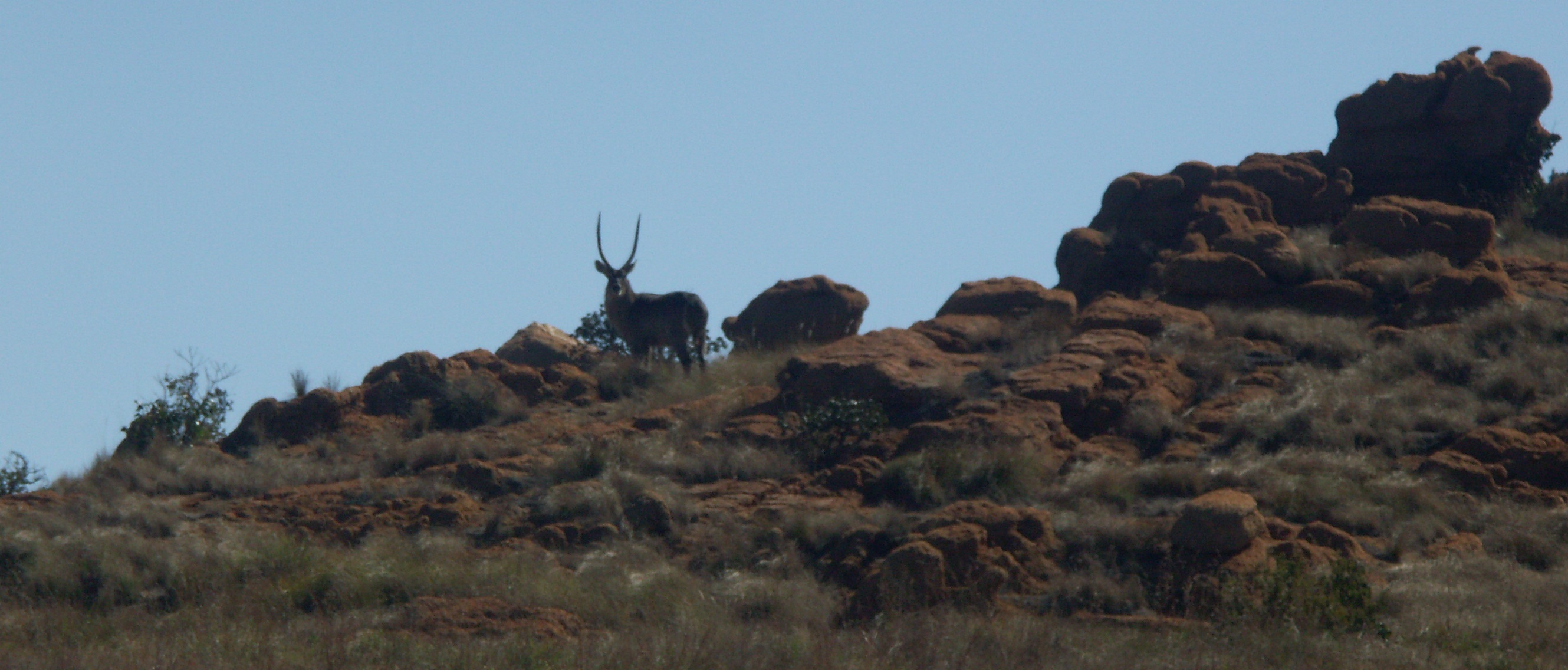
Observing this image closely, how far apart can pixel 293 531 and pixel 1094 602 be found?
24.8 ft

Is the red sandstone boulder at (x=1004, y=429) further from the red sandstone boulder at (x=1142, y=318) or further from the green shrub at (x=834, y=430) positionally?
the red sandstone boulder at (x=1142, y=318)

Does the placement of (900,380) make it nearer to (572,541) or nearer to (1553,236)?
(572,541)

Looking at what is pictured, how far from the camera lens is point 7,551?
489 inches

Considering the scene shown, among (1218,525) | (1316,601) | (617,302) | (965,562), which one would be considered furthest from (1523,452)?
(617,302)

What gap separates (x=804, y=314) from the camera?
851 inches

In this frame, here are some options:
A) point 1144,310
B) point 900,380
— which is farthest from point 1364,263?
point 900,380

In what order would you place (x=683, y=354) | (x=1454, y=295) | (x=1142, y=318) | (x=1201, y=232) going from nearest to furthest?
(x=1454, y=295)
(x=1142, y=318)
(x=1201, y=232)
(x=683, y=354)

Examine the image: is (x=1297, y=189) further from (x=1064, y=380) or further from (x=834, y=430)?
(x=834, y=430)

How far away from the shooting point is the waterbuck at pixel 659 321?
2031cm

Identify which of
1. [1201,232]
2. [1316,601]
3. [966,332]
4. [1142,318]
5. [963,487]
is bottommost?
[1316,601]

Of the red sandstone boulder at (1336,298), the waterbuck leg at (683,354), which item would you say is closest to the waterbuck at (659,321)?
the waterbuck leg at (683,354)

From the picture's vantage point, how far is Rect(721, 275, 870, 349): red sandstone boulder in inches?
847

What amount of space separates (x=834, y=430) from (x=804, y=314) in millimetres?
6747

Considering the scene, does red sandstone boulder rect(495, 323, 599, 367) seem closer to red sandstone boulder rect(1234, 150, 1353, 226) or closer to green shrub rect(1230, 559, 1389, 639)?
red sandstone boulder rect(1234, 150, 1353, 226)
